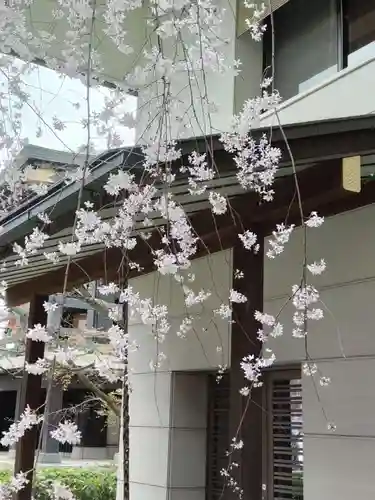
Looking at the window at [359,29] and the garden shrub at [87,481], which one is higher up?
the window at [359,29]

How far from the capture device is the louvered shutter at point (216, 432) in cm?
484

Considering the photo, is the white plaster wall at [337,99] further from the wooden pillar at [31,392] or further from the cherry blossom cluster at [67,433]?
the cherry blossom cluster at [67,433]

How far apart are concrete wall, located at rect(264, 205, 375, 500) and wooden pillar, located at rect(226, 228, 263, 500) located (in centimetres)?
57

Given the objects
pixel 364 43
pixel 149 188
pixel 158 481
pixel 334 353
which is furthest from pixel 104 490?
pixel 149 188

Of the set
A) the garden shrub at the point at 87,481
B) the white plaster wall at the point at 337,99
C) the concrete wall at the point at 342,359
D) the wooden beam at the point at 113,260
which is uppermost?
the white plaster wall at the point at 337,99

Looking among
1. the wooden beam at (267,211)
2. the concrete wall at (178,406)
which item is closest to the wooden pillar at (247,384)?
the wooden beam at (267,211)

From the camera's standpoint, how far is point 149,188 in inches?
87.7

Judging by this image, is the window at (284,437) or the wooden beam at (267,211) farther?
the window at (284,437)

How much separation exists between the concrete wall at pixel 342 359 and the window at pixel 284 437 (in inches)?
10.0

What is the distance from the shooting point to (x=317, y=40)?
479 cm

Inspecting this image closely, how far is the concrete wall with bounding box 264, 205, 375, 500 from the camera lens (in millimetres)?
3514

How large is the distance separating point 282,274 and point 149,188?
218cm

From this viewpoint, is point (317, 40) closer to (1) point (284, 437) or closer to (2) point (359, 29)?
(2) point (359, 29)

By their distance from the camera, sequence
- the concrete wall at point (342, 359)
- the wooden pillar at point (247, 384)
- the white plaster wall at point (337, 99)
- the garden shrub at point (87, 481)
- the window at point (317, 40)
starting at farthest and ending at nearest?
the garden shrub at point (87, 481) → the window at point (317, 40) → the white plaster wall at point (337, 99) → the concrete wall at point (342, 359) → the wooden pillar at point (247, 384)
